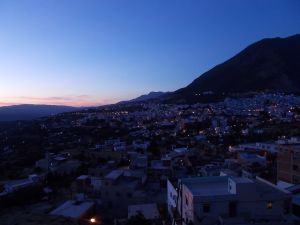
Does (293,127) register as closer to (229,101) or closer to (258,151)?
(258,151)

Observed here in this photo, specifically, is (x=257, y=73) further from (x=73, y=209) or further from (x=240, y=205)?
(x=240, y=205)

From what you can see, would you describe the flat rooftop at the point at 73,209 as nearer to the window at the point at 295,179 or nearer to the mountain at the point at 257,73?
the window at the point at 295,179

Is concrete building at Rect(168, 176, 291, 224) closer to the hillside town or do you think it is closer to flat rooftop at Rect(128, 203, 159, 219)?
the hillside town

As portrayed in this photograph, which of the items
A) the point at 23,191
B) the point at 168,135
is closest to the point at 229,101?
the point at 168,135

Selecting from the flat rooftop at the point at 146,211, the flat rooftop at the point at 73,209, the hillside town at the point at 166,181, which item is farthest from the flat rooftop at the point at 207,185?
the flat rooftop at the point at 73,209

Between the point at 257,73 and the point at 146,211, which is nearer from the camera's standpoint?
the point at 146,211

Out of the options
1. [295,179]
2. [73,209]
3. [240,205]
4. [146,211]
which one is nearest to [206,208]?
[240,205]

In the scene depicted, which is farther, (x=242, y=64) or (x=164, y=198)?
(x=242, y=64)
